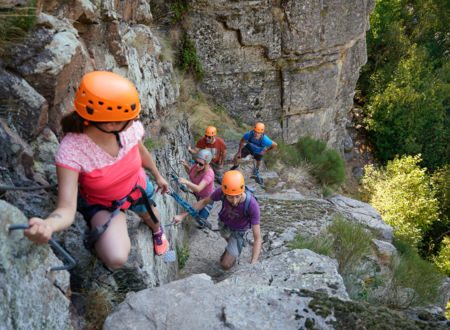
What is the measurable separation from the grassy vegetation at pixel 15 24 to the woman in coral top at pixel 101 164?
0.84m

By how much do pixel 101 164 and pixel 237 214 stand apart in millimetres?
2443

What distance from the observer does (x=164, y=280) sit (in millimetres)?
3559

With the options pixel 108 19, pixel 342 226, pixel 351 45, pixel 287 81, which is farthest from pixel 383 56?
pixel 108 19

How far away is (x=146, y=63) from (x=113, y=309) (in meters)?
4.27

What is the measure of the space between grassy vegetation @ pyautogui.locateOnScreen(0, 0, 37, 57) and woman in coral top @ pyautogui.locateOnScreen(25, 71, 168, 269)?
0.84 meters

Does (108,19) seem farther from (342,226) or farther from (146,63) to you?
(342,226)

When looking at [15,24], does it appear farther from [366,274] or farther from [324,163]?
[324,163]

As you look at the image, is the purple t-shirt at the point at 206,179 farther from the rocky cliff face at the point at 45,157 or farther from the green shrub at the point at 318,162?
the green shrub at the point at 318,162

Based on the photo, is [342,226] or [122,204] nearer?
[122,204]

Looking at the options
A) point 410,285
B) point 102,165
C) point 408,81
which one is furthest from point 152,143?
point 408,81

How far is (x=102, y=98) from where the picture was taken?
1.99 m

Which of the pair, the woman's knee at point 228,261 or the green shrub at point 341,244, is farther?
the woman's knee at point 228,261

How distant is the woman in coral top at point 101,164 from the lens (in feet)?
6.32

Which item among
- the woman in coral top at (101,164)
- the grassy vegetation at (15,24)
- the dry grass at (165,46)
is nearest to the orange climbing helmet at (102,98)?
the woman in coral top at (101,164)
